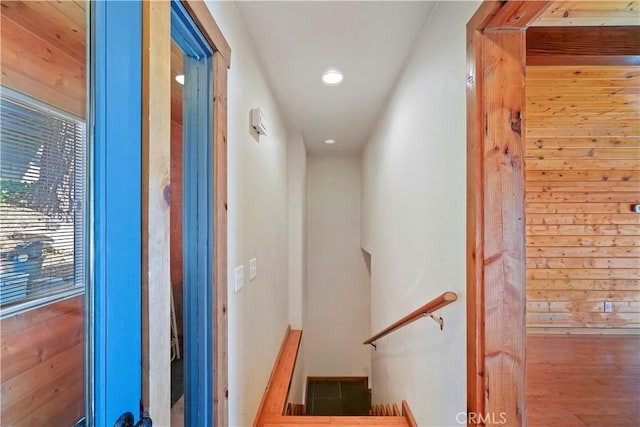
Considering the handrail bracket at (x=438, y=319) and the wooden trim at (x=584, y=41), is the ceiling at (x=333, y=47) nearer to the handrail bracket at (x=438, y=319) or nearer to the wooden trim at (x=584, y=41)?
the wooden trim at (x=584, y=41)

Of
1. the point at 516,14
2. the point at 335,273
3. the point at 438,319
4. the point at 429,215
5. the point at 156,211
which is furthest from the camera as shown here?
the point at 335,273

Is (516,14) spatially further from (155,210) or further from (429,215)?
(155,210)

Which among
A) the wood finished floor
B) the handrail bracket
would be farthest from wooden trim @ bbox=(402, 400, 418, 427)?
the wood finished floor

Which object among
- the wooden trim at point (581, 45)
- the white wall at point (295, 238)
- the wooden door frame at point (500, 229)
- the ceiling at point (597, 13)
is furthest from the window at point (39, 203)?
the white wall at point (295, 238)

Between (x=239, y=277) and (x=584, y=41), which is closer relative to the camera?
(x=584, y=41)

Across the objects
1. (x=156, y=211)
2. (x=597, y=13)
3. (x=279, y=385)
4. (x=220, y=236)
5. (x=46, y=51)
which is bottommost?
(x=279, y=385)

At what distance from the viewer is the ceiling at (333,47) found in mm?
1531

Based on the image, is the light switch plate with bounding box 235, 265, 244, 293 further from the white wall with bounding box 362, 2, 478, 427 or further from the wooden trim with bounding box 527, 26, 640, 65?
the wooden trim with bounding box 527, 26, 640, 65

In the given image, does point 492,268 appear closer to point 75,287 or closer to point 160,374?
point 160,374

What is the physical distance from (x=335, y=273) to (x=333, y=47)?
12.6ft

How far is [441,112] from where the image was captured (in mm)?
1496

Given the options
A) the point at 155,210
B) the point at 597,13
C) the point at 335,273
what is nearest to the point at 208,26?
the point at 155,210

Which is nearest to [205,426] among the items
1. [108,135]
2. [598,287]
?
[108,135]

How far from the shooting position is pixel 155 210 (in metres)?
0.77
